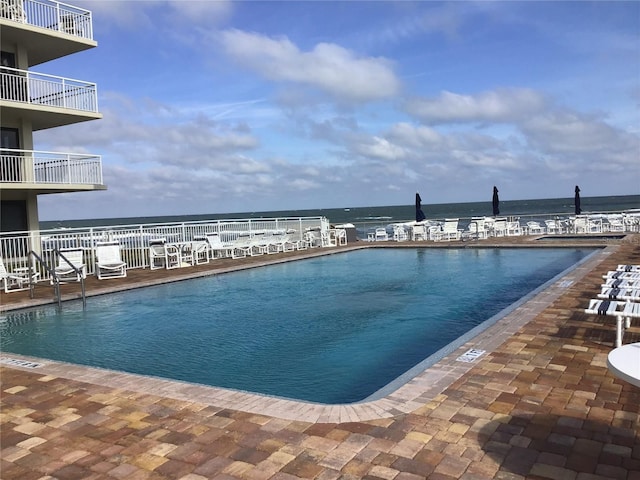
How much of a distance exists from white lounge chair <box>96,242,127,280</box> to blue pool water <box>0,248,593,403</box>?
1692mm

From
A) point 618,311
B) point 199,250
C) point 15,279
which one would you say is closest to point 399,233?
point 199,250

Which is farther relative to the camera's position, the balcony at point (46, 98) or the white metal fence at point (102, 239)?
the balcony at point (46, 98)

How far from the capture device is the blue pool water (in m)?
5.15

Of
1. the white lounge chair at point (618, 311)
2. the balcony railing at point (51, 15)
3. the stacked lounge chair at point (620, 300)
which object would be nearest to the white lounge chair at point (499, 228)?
the stacked lounge chair at point (620, 300)

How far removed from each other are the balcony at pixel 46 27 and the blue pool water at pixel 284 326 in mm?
10320

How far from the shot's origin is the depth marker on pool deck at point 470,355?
15.1ft

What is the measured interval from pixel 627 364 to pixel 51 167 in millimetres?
17033

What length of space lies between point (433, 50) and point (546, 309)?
579 inches

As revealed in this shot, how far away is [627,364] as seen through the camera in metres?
2.57

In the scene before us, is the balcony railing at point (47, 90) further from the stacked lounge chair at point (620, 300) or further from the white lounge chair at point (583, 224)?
the white lounge chair at point (583, 224)

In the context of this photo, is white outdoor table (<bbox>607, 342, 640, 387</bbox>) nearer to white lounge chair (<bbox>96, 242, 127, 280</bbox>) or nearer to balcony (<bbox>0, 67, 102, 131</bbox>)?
white lounge chair (<bbox>96, 242, 127, 280</bbox>)

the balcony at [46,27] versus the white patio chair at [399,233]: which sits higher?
the balcony at [46,27]

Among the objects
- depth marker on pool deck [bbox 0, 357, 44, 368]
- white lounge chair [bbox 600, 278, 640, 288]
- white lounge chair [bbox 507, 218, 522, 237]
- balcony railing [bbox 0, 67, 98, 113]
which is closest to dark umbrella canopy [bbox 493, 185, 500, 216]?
white lounge chair [bbox 507, 218, 522, 237]

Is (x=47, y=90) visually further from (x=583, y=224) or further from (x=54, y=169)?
(x=583, y=224)
